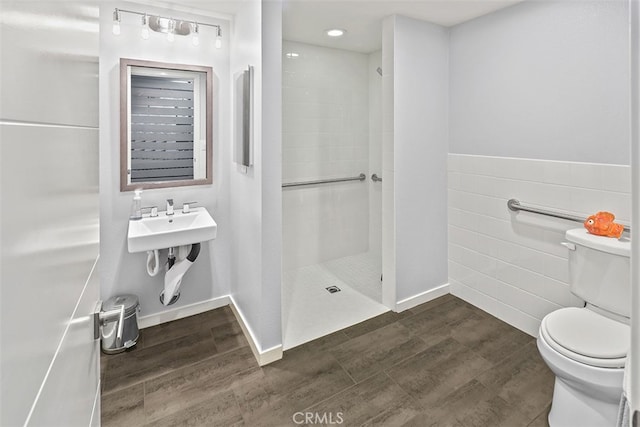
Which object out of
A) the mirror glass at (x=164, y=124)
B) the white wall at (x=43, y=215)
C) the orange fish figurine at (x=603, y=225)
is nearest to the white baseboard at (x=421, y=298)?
the orange fish figurine at (x=603, y=225)

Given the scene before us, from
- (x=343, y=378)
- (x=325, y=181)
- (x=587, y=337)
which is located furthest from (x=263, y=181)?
(x=587, y=337)

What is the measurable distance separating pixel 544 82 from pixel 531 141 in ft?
1.23

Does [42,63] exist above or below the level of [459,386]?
above

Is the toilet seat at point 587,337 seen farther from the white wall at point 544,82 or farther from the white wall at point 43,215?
the white wall at point 43,215

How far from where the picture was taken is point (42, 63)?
396mm

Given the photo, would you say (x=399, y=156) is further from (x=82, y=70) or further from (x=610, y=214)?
(x=82, y=70)

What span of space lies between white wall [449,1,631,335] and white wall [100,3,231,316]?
1.87 metres

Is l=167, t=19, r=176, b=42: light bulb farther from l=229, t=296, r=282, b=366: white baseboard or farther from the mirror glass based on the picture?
l=229, t=296, r=282, b=366: white baseboard

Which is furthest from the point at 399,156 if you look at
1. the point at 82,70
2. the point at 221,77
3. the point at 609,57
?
the point at 82,70

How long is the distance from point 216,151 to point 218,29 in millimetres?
885

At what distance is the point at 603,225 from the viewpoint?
1.88 meters

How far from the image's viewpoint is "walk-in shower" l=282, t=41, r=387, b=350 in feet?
10.9

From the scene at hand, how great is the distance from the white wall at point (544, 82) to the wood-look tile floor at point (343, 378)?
1.33 m

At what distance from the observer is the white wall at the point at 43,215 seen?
11.8 inches
